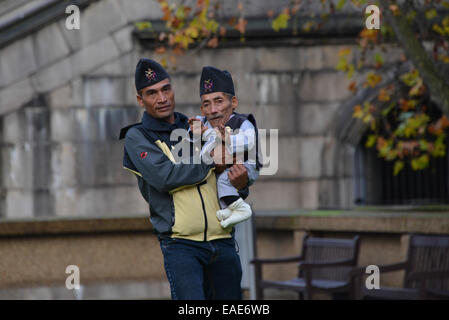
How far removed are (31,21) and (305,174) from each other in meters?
4.80

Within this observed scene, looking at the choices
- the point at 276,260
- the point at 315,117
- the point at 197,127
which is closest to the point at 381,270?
the point at 276,260

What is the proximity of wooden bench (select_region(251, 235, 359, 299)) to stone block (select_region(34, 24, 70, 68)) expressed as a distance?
5.16 meters

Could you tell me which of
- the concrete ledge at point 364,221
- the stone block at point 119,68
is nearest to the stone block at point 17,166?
the stone block at point 119,68

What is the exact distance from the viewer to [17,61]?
11.6m

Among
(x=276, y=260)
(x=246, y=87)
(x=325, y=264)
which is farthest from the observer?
(x=246, y=87)

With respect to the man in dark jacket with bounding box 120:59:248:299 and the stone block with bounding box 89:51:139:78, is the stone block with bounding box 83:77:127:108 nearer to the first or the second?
the stone block with bounding box 89:51:139:78

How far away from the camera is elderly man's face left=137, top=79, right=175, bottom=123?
14.8 ft

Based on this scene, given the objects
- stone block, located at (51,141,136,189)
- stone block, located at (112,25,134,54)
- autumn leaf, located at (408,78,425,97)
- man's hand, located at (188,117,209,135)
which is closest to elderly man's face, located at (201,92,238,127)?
man's hand, located at (188,117,209,135)

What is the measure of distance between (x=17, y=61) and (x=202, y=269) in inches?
318

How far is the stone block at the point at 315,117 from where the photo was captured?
12.2 metres

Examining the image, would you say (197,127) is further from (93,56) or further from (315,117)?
(315,117)

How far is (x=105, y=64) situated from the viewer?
11.9 m

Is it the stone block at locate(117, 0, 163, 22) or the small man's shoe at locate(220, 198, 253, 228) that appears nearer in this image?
the small man's shoe at locate(220, 198, 253, 228)
